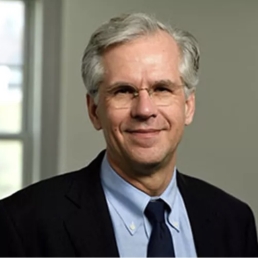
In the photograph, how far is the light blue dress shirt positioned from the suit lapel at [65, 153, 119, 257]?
0.07 feet

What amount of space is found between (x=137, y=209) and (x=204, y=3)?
150 cm

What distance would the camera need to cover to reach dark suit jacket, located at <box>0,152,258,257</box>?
50.5 inches

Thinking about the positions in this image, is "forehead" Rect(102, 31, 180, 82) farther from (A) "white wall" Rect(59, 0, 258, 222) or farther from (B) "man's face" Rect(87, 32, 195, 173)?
(A) "white wall" Rect(59, 0, 258, 222)

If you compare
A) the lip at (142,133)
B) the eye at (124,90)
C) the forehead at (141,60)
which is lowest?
the lip at (142,133)

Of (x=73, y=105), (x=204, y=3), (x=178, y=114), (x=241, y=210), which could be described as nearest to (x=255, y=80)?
(x=204, y=3)

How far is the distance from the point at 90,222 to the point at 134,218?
0.10 meters

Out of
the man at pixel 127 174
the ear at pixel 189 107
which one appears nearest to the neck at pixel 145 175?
the man at pixel 127 174

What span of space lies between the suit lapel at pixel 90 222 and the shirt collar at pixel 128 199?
0.02 metres

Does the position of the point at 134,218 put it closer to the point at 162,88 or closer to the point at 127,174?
the point at 127,174

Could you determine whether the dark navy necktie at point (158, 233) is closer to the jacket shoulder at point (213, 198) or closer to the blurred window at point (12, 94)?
the jacket shoulder at point (213, 198)

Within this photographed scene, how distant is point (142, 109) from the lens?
1252 millimetres

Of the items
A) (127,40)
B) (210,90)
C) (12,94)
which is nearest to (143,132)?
(127,40)

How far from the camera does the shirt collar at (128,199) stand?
1332 mm

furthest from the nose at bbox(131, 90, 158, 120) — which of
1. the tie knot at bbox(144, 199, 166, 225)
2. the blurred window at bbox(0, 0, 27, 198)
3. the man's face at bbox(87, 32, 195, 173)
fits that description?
the blurred window at bbox(0, 0, 27, 198)
